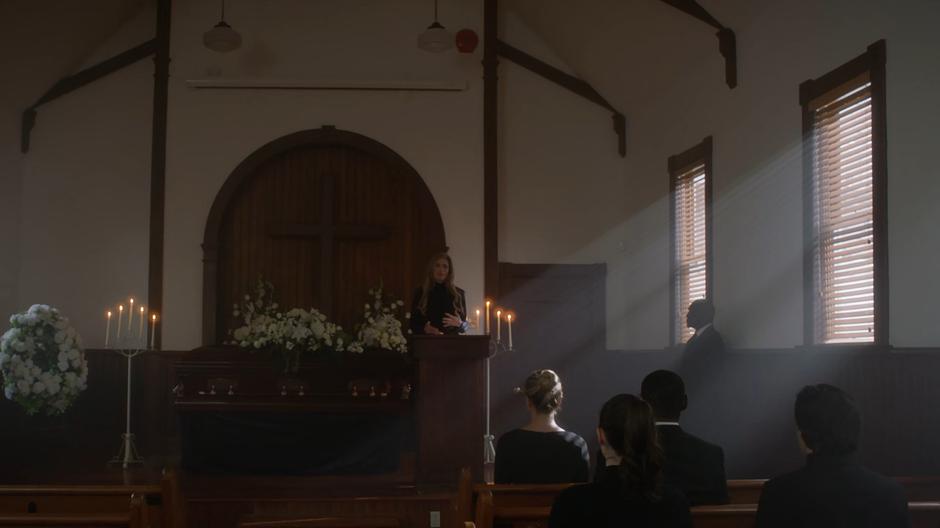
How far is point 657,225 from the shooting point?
1020 cm

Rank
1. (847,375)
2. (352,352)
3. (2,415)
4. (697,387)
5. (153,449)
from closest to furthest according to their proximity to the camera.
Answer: (847,375) → (697,387) → (352,352) → (2,415) → (153,449)

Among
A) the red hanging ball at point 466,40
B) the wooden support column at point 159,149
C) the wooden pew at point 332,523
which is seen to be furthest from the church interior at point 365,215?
the wooden pew at point 332,523

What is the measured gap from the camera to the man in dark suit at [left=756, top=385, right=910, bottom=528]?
2613 millimetres

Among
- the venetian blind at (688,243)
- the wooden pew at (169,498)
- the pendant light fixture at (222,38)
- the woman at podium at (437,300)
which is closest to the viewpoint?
the wooden pew at (169,498)

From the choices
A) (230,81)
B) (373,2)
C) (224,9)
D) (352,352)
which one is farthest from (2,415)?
(373,2)

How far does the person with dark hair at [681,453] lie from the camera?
3.56 m

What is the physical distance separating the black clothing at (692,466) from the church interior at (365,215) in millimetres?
3442

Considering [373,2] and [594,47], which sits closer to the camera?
[594,47]

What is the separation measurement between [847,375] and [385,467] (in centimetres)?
322

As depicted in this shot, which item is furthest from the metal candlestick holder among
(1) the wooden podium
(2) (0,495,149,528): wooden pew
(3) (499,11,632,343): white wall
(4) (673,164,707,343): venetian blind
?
(2) (0,495,149,528): wooden pew

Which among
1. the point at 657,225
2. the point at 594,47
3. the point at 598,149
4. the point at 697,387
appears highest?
the point at 594,47

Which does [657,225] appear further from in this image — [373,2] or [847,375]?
[847,375]

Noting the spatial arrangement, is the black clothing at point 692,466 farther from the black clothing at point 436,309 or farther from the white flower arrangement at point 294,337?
the white flower arrangement at point 294,337

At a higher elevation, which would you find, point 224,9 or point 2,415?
point 224,9
